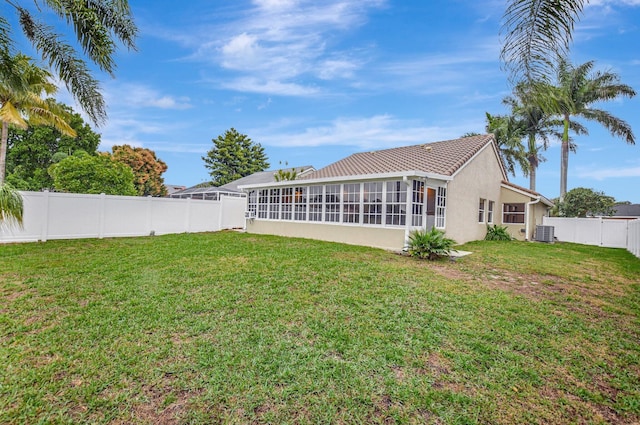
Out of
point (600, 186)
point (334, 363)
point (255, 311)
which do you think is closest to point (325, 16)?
point (255, 311)

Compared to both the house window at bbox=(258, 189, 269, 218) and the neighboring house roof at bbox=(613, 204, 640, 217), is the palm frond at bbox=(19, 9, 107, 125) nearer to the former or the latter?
the house window at bbox=(258, 189, 269, 218)

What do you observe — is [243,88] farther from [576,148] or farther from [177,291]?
[576,148]

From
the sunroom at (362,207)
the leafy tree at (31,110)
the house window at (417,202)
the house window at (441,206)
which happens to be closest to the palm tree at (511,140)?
the house window at (441,206)

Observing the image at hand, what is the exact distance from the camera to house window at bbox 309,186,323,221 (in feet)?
44.7

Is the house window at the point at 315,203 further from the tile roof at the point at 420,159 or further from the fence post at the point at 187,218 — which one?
the fence post at the point at 187,218

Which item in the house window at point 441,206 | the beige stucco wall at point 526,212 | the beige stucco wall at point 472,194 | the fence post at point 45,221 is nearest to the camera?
the fence post at point 45,221

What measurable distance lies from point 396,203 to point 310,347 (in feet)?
26.6

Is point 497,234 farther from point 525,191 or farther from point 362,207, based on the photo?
point 362,207

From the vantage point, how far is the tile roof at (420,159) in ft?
40.4

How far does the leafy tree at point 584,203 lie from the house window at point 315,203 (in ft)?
55.4

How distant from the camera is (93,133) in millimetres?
32969

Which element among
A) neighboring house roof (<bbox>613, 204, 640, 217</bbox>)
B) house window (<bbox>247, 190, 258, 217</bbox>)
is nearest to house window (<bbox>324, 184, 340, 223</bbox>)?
house window (<bbox>247, 190, 258, 217</bbox>)

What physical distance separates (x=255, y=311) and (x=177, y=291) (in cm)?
180

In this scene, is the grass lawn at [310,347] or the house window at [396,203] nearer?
the grass lawn at [310,347]
